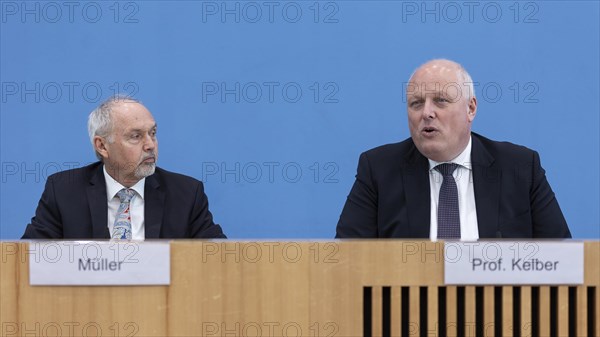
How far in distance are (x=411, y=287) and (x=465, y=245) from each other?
0.08 metres

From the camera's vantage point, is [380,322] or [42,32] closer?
[380,322]

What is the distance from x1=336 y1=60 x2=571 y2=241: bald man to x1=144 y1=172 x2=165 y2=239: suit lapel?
484 mm

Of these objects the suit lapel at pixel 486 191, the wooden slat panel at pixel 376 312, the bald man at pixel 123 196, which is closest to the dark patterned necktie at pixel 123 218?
the bald man at pixel 123 196

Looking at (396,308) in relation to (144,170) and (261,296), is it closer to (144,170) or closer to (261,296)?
(261,296)

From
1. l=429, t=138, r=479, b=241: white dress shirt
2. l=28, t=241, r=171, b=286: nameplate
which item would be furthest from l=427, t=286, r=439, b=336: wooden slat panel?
l=429, t=138, r=479, b=241: white dress shirt

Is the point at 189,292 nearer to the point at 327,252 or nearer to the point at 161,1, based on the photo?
the point at 327,252

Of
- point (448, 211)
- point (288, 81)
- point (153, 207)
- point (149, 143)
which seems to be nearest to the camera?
point (448, 211)

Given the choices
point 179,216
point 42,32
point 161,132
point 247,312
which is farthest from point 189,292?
point 42,32

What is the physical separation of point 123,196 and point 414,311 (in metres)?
1.24

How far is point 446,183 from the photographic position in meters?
1.81

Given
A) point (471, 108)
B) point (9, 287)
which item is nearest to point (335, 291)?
point (9, 287)

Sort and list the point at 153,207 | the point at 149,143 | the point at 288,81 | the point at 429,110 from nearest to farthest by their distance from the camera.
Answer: the point at 429,110
the point at 153,207
the point at 149,143
the point at 288,81

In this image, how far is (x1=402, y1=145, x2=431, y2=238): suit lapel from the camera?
173 centimetres

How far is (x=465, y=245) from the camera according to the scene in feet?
3.20
